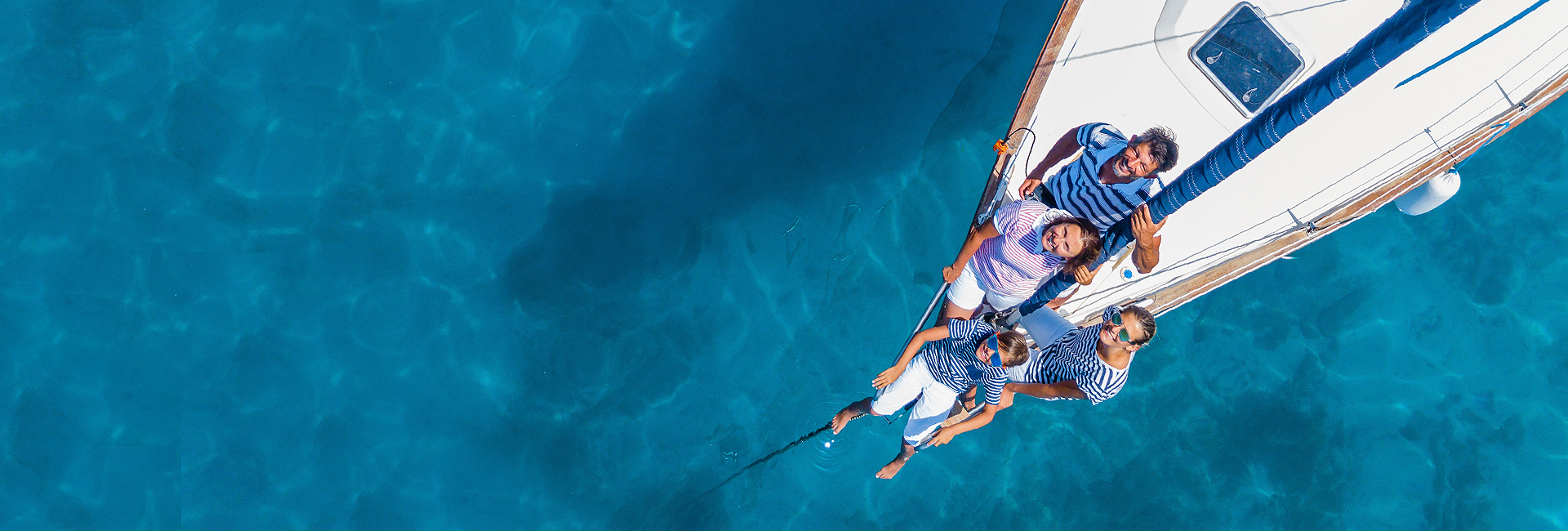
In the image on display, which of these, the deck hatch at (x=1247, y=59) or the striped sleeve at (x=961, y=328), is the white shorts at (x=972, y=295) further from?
the deck hatch at (x=1247, y=59)

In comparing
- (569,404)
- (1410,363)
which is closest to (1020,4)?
(1410,363)

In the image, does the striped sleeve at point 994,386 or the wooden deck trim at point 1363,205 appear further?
the wooden deck trim at point 1363,205

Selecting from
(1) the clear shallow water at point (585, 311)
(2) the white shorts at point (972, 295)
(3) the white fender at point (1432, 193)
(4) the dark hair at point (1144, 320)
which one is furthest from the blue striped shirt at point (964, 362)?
(3) the white fender at point (1432, 193)

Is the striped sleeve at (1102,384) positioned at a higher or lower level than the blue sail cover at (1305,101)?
lower

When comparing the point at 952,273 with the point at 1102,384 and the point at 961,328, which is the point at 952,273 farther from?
the point at 1102,384

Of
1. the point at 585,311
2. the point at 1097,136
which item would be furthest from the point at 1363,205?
the point at 585,311

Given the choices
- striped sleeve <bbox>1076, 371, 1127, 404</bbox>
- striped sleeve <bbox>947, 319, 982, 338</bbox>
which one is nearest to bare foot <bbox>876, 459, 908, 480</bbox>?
striped sleeve <bbox>947, 319, 982, 338</bbox>

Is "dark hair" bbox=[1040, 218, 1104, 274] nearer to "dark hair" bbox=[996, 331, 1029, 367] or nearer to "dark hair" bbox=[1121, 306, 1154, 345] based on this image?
"dark hair" bbox=[1121, 306, 1154, 345]

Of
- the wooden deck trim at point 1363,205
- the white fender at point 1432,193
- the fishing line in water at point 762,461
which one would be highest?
the fishing line in water at point 762,461
